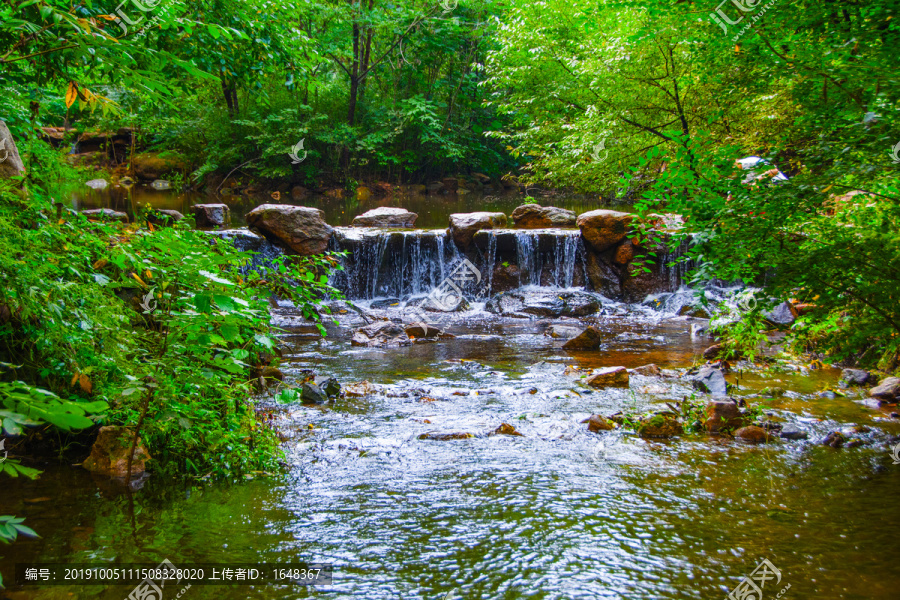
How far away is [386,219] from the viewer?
15.7 metres

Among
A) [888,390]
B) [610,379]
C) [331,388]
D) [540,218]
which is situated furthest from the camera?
[540,218]

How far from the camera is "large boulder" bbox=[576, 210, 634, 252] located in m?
12.3

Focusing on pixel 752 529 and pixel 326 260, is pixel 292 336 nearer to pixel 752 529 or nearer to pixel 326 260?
pixel 326 260

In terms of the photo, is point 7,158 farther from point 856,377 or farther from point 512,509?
point 856,377

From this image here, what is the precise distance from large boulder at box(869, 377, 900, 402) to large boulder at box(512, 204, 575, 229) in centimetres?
965

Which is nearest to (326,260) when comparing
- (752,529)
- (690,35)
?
(752,529)

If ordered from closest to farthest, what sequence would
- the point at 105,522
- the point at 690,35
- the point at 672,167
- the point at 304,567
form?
1. the point at 304,567
2. the point at 105,522
3. the point at 672,167
4. the point at 690,35

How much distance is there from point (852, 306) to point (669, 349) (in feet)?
15.4

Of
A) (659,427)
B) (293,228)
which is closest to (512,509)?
(659,427)

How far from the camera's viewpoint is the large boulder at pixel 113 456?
3.43 metres

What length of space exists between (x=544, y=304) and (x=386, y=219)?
6317mm

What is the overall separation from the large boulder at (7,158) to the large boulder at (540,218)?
1165 cm

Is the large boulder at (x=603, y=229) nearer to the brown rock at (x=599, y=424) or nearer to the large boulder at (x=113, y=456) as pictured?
the brown rock at (x=599, y=424)

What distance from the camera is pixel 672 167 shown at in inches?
135
